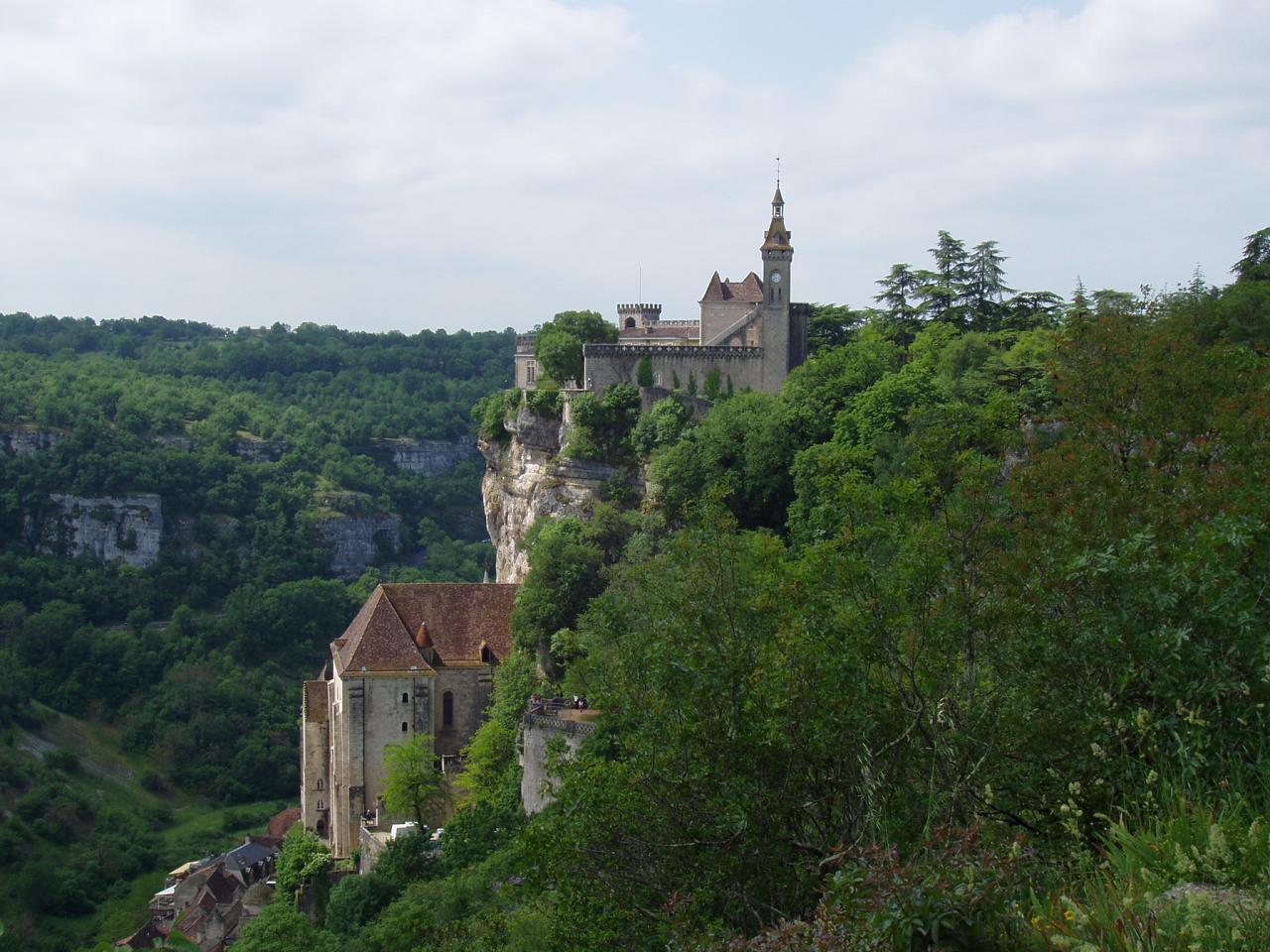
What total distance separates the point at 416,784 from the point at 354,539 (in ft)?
306

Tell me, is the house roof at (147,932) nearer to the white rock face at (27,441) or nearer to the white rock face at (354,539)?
the white rock face at (354,539)

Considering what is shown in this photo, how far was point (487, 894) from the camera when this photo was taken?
31.4 meters

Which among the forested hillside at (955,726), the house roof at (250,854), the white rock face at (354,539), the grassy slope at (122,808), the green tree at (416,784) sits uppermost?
the forested hillside at (955,726)

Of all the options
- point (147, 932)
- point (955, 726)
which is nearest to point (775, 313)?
point (147, 932)

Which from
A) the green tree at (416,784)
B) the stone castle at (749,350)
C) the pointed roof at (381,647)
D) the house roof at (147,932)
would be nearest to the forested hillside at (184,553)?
the house roof at (147,932)

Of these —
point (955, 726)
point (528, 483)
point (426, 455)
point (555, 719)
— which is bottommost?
point (555, 719)

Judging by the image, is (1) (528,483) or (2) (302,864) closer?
(2) (302,864)

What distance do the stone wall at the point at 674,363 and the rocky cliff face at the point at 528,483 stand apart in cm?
279

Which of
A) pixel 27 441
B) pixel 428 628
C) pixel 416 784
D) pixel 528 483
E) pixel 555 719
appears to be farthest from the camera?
pixel 27 441

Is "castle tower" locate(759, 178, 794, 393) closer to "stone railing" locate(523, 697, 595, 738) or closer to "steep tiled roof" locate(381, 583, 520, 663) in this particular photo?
"steep tiled roof" locate(381, 583, 520, 663)

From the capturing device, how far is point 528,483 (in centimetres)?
5812

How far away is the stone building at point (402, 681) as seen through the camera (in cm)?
4616

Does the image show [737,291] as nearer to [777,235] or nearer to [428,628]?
[777,235]

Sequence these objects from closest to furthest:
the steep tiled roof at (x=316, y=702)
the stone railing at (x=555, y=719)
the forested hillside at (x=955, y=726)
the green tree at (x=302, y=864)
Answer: the forested hillside at (x=955, y=726), the stone railing at (x=555, y=719), the green tree at (x=302, y=864), the steep tiled roof at (x=316, y=702)
